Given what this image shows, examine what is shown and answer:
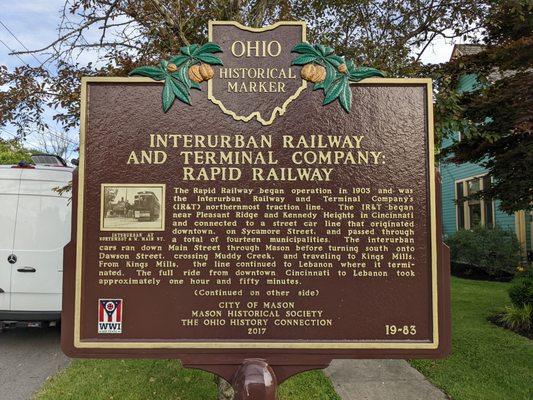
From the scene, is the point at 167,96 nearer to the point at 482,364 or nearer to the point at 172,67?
the point at 172,67

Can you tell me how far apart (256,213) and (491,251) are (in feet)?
42.3

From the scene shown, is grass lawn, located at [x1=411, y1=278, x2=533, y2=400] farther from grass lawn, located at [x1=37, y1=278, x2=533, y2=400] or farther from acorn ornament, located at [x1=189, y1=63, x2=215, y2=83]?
acorn ornament, located at [x1=189, y1=63, x2=215, y2=83]

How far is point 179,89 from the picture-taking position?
2.88 meters

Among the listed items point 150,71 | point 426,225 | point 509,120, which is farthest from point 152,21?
point 509,120

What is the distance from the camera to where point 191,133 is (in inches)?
113

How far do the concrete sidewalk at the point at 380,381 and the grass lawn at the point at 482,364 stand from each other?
17cm

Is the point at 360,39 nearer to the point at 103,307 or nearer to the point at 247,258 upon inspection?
the point at 247,258

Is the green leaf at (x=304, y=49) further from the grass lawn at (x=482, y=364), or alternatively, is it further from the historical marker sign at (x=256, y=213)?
the grass lawn at (x=482, y=364)

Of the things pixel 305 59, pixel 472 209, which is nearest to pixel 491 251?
pixel 472 209

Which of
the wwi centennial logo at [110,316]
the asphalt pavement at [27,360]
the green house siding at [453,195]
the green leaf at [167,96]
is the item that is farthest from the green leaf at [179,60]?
the green house siding at [453,195]

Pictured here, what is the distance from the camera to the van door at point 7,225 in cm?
649

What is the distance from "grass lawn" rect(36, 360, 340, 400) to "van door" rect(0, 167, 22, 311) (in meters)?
1.72

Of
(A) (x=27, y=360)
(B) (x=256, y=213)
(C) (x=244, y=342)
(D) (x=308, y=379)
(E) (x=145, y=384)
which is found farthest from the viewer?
(A) (x=27, y=360)

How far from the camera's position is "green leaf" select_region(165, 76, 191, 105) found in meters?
2.87
